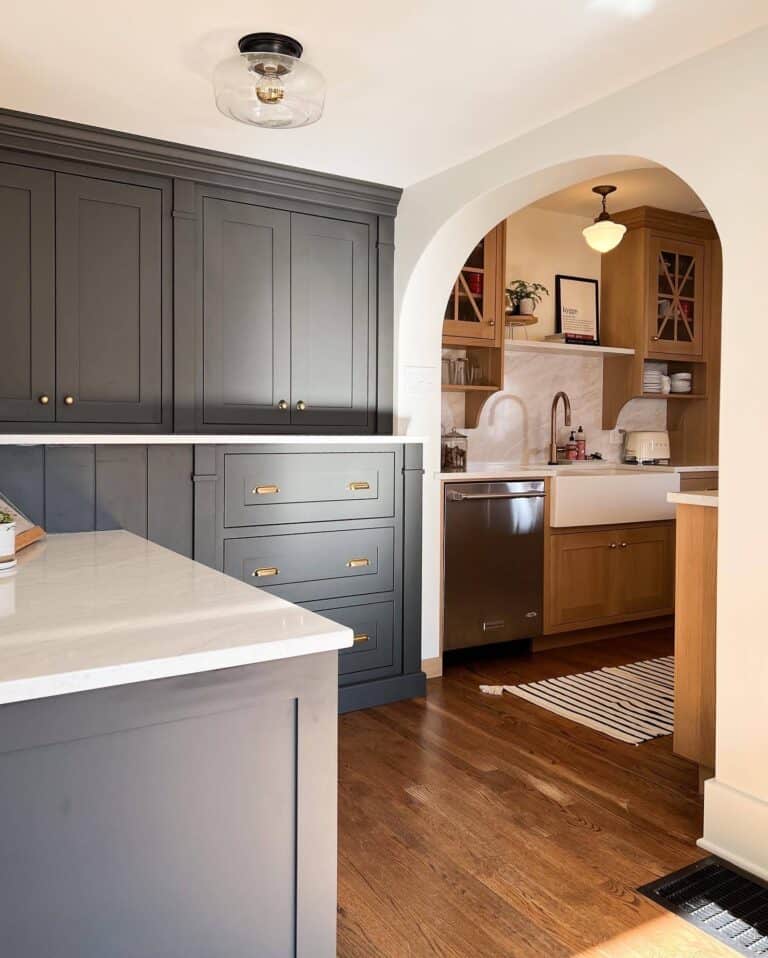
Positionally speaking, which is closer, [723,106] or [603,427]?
[723,106]

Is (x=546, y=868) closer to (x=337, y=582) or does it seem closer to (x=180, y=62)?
(x=337, y=582)

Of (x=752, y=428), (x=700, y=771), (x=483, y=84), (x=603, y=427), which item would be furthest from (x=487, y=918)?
(x=603, y=427)

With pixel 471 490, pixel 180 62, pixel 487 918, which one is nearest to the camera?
pixel 487 918

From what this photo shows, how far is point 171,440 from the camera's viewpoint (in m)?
3.10

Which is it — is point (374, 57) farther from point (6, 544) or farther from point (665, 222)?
point (665, 222)

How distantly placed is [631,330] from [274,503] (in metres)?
2.85

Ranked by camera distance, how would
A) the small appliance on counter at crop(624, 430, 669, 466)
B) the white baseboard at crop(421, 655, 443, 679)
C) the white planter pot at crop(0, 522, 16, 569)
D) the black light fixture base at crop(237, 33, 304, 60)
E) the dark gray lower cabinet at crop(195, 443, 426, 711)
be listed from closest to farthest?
the white planter pot at crop(0, 522, 16, 569) < the black light fixture base at crop(237, 33, 304, 60) < the dark gray lower cabinet at crop(195, 443, 426, 711) < the white baseboard at crop(421, 655, 443, 679) < the small appliance on counter at crop(624, 430, 669, 466)

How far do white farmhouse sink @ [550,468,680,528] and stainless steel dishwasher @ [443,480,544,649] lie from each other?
0.38 feet

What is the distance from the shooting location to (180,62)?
2.54 meters

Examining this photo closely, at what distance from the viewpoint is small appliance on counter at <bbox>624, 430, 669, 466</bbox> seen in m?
5.22

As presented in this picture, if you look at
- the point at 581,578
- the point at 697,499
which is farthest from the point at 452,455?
the point at 697,499

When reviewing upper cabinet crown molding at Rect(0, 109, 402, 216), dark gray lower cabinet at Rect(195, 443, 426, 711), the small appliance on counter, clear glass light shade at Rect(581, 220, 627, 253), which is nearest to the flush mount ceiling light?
upper cabinet crown molding at Rect(0, 109, 402, 216)

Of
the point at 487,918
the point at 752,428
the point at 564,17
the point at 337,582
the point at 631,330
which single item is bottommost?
the point at 487,918

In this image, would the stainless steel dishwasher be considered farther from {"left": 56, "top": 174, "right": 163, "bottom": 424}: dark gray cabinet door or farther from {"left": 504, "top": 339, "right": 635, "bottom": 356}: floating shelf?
{"left": 56, "top": 174, "right": 163, "bottom": 424}: dark gray cabinet door
